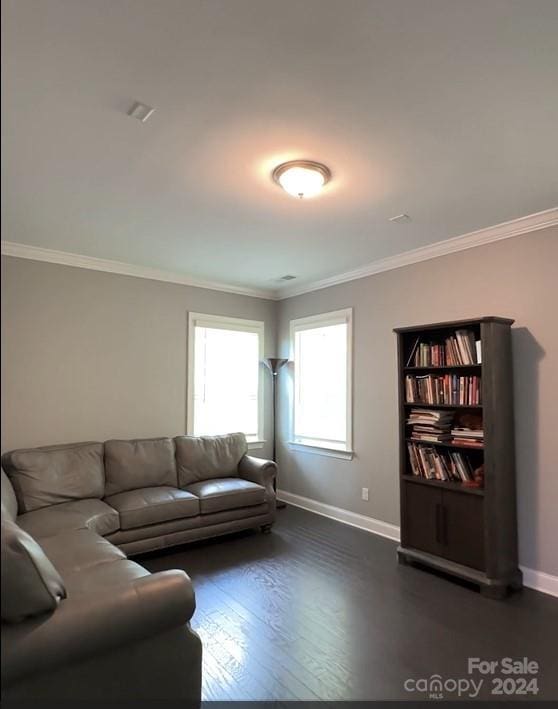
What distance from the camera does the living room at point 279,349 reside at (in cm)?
148

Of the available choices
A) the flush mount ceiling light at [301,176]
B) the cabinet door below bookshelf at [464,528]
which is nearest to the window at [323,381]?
the cabinet door below bookshelf at [464,528]

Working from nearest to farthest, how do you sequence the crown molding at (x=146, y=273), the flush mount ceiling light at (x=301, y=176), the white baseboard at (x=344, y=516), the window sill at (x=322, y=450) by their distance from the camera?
the flush mount ceiling light at (x=301, y=176) < the crown molding at (x=146, y=273) < the white baseboard at (x=344, y=516) < the window sill at (x=322, y=450)

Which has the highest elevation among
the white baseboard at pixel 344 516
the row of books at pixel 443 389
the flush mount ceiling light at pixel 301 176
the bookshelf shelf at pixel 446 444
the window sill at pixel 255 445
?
the flush mount ceiling light at pixel 301 176

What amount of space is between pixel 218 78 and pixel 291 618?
2826mm

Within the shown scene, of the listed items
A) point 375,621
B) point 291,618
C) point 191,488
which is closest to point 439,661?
point 375,621

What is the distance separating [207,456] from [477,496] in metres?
2.51

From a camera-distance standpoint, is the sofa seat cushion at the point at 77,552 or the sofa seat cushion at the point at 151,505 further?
the sofa seat cushion at the point at 151,505

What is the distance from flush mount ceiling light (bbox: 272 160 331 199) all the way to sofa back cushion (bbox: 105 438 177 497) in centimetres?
270

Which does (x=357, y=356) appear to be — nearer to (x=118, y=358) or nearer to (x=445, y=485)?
(x=445, y=485)

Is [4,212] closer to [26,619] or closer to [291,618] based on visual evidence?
[26,619]

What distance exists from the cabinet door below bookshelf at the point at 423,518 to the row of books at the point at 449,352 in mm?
968

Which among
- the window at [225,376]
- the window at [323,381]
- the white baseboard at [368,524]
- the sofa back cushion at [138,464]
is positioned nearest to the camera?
the white baseboard at [368,524]

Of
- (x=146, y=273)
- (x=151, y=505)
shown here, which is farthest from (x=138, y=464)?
(x=146, y=273)

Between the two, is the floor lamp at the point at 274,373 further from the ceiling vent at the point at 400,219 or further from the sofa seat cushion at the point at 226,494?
the ceiling vent at the point at 400,219
